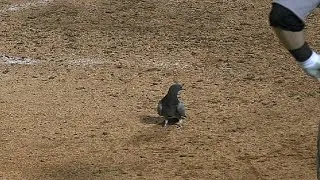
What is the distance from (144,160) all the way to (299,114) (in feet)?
4.95

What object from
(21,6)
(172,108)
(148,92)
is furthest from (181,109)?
(21,6)

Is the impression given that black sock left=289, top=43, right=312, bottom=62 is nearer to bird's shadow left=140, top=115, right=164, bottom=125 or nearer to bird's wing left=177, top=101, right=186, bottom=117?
bird's wing left=177, top=101, right=186, bottom=117

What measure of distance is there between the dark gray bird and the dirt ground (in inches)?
3.5

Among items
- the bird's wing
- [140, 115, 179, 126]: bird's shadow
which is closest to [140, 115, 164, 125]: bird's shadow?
[140, 115, 179, 126]: bird's shadow

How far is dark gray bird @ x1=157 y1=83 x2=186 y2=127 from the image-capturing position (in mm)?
5582

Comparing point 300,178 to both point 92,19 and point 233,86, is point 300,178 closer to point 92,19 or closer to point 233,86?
point 233,86

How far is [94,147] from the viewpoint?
5301 millimetres

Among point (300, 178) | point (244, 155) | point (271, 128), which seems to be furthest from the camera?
point (271, 128)

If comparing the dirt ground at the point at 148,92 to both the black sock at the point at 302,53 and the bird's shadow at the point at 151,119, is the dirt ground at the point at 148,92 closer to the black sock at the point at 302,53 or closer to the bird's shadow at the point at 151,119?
the bird's shadow at the point at 151,119

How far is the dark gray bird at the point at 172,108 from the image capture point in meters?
5.58

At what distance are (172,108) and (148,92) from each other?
32.0 inches

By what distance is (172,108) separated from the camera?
5.58 metres

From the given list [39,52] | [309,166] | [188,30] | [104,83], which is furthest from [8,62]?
[309,166]

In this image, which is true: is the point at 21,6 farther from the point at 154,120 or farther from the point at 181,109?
the point at 181,109
